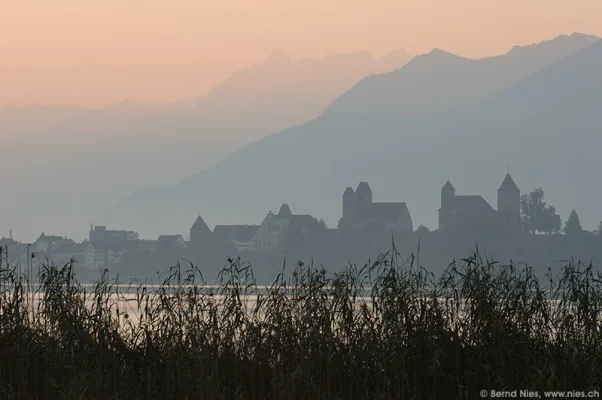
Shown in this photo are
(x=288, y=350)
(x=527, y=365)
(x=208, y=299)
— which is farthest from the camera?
(x=208, y=299)

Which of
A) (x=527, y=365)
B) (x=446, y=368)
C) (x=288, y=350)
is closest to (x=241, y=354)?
(x=288, y=350)

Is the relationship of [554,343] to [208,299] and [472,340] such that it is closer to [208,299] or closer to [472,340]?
[472,340]

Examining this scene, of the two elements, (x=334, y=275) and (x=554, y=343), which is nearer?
(x=554, y=343)

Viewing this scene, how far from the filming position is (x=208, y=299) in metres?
10.6

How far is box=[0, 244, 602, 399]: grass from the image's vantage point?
923 cm

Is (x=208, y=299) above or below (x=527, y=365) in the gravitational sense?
above

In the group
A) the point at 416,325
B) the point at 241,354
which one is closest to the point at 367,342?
the point at 416,325

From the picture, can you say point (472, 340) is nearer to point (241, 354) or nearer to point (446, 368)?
point (446, 368)

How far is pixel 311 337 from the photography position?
32.4 ft

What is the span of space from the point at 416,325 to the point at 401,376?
0.70 metres

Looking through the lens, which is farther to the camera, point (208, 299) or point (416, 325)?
point (208, 299)

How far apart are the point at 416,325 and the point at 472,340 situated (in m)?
0.56

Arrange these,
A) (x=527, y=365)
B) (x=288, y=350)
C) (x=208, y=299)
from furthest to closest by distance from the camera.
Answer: (x=208, y=299) → (x=288, y=350) → (x=527, y=365)

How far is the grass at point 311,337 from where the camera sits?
30.3 feet
